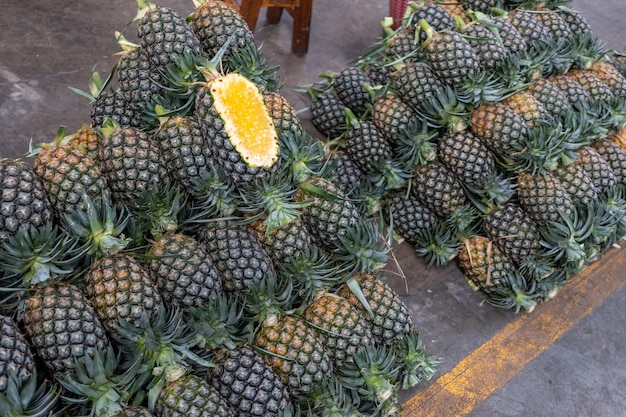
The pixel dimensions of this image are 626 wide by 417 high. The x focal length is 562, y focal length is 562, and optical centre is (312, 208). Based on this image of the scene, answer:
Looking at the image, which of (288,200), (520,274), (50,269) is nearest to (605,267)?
(520,274)

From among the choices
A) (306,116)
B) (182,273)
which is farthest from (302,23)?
(182,273)

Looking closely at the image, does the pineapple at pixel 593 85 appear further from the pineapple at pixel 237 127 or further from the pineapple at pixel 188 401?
the pineapple at pixel 188 401

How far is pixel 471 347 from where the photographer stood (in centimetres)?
316

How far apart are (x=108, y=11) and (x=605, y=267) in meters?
4.41

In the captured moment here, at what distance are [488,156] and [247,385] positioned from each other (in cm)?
191

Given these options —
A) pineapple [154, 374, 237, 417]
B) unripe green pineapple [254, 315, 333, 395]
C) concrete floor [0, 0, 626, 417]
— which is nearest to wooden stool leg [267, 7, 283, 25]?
concrete floor [0, 0, 626, 417]

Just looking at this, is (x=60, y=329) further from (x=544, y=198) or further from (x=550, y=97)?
(x=550, y=97)

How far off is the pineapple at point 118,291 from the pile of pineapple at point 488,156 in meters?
1.51

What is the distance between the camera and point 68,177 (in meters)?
2.12

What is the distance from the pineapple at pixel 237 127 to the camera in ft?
7.18

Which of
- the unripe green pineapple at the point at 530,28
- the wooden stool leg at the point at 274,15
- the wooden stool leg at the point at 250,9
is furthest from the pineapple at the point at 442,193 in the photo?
the wooden stool leg at the point at 274,15

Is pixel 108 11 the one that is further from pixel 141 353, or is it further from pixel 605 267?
pixel 605 267

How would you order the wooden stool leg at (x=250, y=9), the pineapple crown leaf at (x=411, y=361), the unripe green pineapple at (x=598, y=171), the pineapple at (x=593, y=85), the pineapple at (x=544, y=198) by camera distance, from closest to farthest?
the pineapple crown leaf at (x=411, y=361) → the pineapple at (x=544, y=198) → the unripe green pineapple at (x=598, y=171) → the pineapple at (x=593, y=85) → the wooden stool leg at (x=250, y=9)

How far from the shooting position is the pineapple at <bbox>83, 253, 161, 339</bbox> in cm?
200
